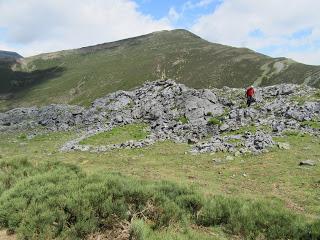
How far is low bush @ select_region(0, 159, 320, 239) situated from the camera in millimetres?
13883

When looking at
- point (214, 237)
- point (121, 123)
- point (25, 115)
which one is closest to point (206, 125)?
point (121, 123)

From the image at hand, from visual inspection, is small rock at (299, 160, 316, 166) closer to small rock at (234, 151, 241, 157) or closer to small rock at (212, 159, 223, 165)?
small rock at (234, 151, 241, 157)

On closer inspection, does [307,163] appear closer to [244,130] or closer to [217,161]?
[217,161]

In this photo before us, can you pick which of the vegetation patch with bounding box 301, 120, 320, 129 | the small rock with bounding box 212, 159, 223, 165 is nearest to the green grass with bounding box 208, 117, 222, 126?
the vegetation patch with bounding box 301, 120, 320, 129

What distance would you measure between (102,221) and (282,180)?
11995mm

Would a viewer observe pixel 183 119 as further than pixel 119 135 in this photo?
Yes

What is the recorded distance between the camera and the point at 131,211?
50.6 ft

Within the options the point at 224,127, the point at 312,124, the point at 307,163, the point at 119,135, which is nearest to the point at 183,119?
the point at 224,127

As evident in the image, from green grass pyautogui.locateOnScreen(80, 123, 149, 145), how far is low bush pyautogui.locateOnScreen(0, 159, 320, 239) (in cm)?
1927

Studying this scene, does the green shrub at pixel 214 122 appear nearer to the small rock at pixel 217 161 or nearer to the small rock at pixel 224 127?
the small rock at pixel 224 127

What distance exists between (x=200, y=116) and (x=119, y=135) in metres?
8.69

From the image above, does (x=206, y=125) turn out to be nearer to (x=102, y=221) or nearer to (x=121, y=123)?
(x=121, y=123)

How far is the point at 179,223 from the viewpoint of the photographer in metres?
15.0

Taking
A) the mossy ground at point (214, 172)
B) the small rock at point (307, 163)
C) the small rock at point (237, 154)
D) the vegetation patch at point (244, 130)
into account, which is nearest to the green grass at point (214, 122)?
the vegetation patch at point (244, 130)
